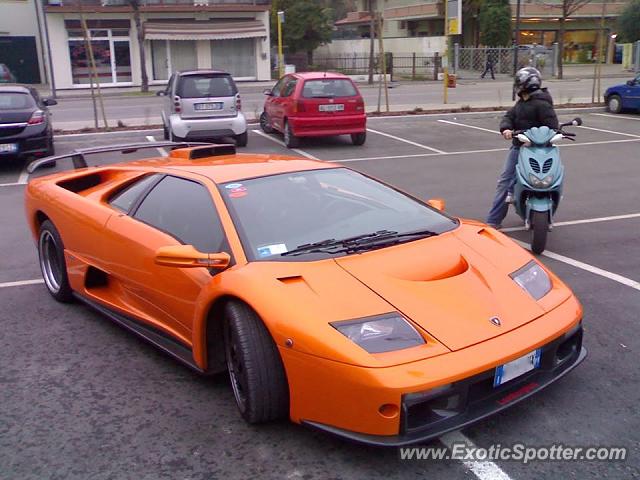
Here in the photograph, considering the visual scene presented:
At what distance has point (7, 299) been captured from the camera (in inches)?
221

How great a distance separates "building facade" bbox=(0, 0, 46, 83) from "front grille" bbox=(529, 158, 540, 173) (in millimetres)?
36433

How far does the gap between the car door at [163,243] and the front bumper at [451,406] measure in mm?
1170

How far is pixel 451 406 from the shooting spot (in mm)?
3029

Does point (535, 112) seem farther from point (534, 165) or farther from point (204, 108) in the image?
point (204, 108)

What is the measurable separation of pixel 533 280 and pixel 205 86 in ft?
36.2

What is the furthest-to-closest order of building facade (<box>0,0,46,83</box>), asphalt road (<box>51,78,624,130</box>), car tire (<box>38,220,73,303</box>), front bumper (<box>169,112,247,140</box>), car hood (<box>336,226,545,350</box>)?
building facade (<box>0,0,46,83</box>)
asphalt road (<box>51,78,624,130</box>)
front bumper (<box>169,112,247,140</box>)
car tire (<box>38,220,73,303</box>)
car hood (<box>336,226,545,350</box>)

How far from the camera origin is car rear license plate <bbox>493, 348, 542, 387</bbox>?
311 centimetres

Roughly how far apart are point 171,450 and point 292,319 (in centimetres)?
89

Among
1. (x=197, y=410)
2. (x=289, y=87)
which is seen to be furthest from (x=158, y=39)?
(x=197, y=410)

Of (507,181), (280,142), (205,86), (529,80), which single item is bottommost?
(280,142)

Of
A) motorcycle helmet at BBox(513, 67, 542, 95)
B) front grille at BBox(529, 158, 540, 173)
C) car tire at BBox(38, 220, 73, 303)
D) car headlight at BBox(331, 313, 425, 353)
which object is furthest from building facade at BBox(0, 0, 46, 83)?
car headlight at BBox(331, 313, 425, 353)

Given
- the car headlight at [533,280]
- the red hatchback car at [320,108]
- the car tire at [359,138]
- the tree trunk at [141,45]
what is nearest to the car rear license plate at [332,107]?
the red hatchback car at [320,108]

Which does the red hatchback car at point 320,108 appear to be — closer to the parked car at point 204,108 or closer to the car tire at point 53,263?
Result: the parked car at point 204,108

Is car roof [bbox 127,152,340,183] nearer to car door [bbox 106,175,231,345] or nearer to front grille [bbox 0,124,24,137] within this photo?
car door [bbox 106,175,231,345]
